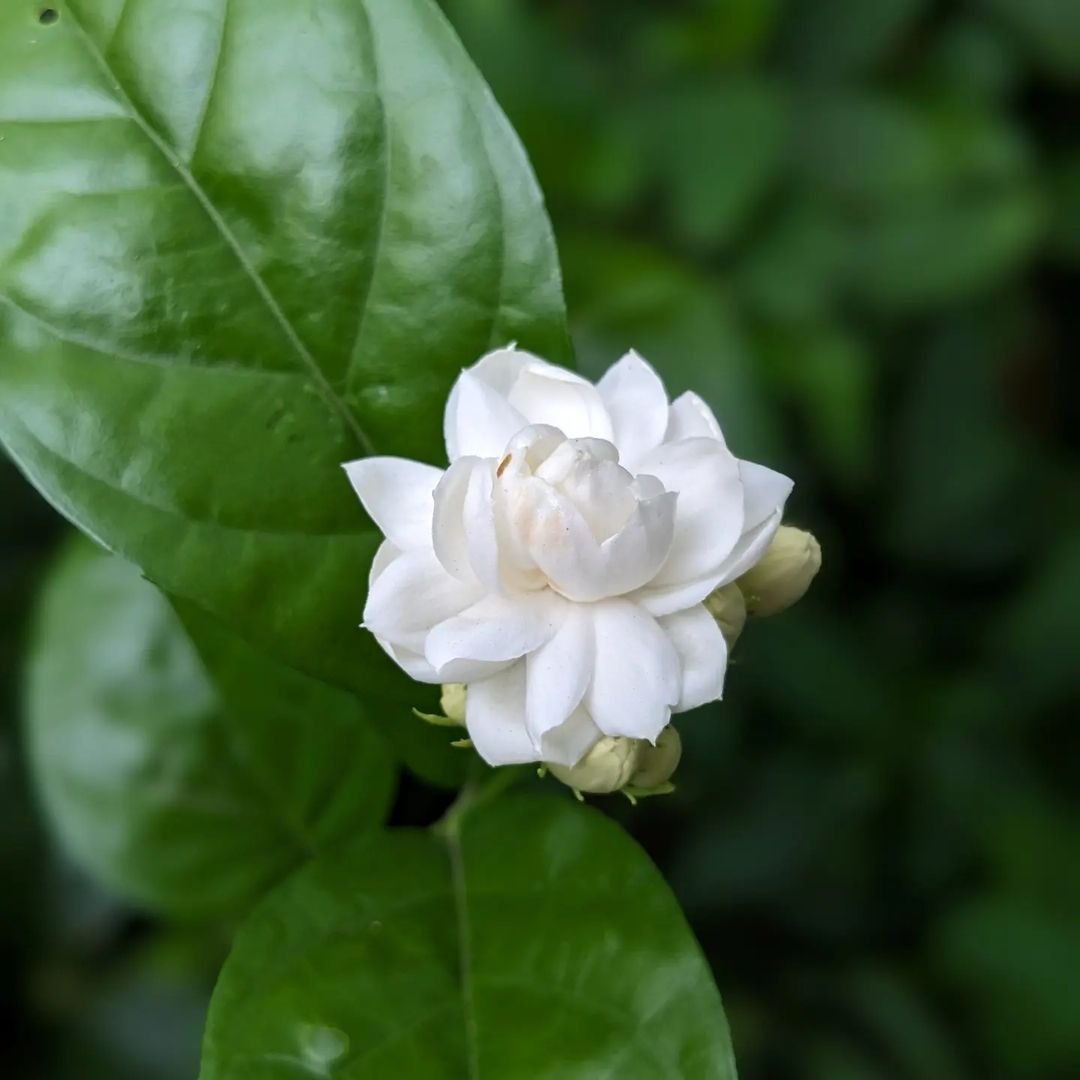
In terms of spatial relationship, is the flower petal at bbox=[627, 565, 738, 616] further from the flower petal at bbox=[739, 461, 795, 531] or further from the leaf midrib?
the leaf midrib

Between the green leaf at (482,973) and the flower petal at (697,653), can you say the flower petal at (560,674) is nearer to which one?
the flower petal at (697,653)

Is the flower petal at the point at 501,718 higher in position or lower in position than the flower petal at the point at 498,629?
lower

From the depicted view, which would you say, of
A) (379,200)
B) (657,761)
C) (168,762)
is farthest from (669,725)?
(168,762)

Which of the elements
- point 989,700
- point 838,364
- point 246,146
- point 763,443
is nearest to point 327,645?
point 246,146

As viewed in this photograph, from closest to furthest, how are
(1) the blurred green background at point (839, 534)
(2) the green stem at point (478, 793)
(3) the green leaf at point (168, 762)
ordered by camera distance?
(2) the green stem at point (478, 793), (3) the green leaf at point (168, 762), (1) the blurred green background at point (839, 534)

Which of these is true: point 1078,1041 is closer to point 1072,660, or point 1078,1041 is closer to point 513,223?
point 1072,660

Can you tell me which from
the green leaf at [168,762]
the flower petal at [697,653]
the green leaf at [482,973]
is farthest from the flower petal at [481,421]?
the green leaf at [168,762]
